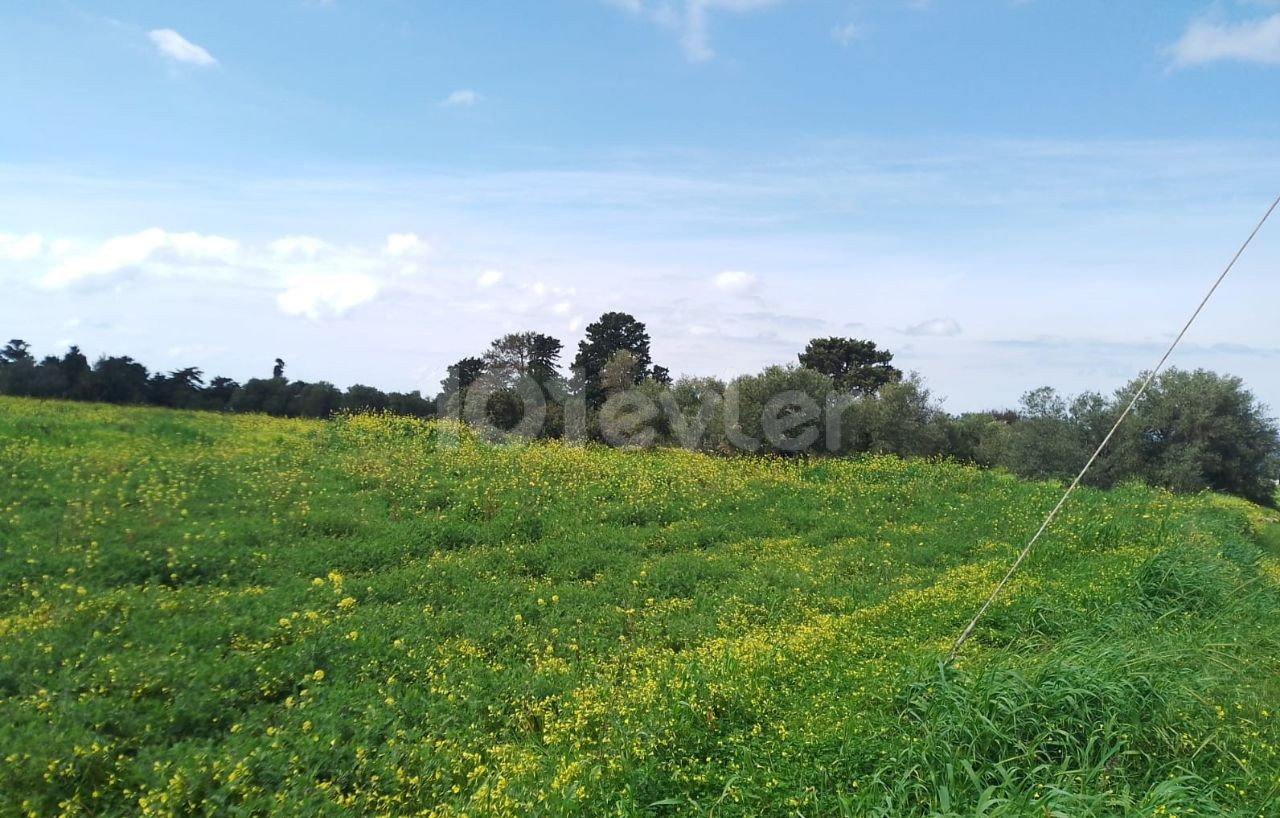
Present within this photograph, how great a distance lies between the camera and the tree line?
15.7 metres

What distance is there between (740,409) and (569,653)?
13.2 m

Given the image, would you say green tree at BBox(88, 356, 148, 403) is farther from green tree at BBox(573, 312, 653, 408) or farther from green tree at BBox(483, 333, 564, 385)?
green tree at BBox(573, 312, 653, 408)

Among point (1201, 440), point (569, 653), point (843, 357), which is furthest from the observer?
point (843, 357)

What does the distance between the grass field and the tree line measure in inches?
249

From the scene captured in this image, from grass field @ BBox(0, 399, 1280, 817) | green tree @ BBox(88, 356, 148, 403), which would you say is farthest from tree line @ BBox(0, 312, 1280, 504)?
grass field @ BBox(0, 399, 1280, 817)

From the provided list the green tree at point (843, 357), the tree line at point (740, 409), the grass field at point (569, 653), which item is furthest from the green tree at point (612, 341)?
the grass field at point (569, 653)

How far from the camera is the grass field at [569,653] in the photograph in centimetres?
358

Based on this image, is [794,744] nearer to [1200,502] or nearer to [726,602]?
[726,602]

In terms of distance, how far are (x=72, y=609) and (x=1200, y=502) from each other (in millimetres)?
15942

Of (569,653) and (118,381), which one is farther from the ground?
(118,381)

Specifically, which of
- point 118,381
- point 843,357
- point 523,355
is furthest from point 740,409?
point 843,357

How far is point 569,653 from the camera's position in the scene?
5598 mm

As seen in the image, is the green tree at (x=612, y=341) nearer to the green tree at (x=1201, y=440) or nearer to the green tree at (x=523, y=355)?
the green tree at (x=523, y=355)

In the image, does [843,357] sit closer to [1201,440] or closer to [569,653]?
[1201,440]
